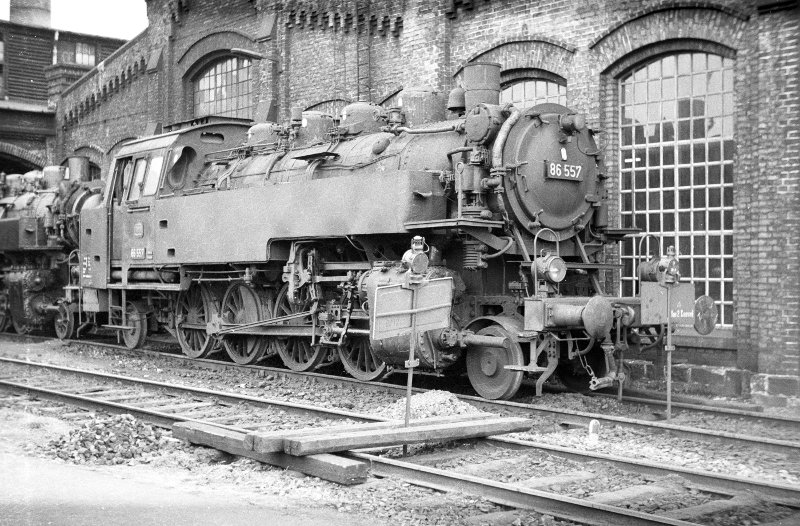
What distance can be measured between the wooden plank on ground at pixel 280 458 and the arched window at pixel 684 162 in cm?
652

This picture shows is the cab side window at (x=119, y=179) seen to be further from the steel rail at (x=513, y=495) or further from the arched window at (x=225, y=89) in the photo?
the steel rail at (x=513, y=495)

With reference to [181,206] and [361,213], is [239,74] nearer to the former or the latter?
[181,206]

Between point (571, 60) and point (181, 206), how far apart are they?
230 inches

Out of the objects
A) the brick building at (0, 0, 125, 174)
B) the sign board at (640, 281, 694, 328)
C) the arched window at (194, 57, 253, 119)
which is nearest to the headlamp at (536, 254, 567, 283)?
the sign board at (640, 281, 694, 328)

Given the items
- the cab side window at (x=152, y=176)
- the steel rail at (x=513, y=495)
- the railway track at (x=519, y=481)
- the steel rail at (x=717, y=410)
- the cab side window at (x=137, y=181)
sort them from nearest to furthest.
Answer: the steel rail at (x=513, y=495) → the railway track at (x=519, y=481) → the steel rail at (x=717, y=410) → the cab side window at (x=152, y=176) → the cab side window at (x=137, y=181)

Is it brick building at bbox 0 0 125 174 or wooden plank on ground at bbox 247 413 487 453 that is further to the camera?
brick building at bbox 0 0 125 174

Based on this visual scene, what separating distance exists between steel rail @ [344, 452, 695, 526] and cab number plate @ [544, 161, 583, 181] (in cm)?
445

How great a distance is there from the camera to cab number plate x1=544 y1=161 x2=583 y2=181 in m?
10.1

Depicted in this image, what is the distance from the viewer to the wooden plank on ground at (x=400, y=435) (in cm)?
646

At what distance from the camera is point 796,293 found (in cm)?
1010

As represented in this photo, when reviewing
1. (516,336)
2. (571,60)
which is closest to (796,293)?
(516,336)

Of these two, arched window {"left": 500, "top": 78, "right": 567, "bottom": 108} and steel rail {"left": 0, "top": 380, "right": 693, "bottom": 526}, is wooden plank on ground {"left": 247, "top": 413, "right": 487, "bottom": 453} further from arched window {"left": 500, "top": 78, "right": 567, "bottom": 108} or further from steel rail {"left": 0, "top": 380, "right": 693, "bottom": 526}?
arched window {"left": 500, "top": 78, "right": 567, "bottom": 108}

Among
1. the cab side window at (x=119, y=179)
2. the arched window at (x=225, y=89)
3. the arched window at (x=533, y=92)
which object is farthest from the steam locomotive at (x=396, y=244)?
the arched window at (x=225, y=89)

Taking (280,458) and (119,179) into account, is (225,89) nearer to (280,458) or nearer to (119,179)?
(119,179)
